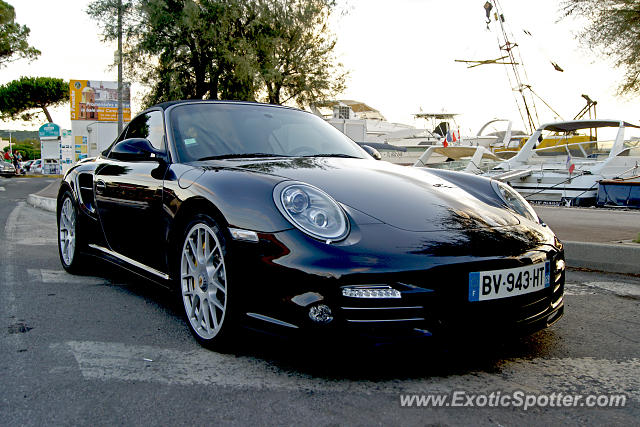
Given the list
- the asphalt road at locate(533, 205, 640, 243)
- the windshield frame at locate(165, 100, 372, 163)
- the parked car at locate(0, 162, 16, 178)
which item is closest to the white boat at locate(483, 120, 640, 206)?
the asphalt road at locate(533, 205, 640, 243)

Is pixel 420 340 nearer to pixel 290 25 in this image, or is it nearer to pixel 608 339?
pixel 608 339

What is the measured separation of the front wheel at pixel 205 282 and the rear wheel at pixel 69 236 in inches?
69.4

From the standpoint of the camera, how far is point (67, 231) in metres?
4.67

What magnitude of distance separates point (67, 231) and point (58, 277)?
0.41 meters

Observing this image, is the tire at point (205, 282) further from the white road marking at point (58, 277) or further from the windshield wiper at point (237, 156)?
the white road marking at point (58, 277)

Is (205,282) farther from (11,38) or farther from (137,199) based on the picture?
(11,38)

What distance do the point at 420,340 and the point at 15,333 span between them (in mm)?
2056

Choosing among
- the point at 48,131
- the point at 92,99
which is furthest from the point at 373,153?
the point at 48,131

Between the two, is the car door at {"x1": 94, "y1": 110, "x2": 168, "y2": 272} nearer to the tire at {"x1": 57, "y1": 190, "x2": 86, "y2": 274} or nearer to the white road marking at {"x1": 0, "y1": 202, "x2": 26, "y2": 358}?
the tire at {"x1": 57, "y1": 190, "x2": 86, "y2": 274}

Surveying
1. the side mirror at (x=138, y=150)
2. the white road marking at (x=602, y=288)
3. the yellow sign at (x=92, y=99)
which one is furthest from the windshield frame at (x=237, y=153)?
the yellow sign at (x=92, y=99)

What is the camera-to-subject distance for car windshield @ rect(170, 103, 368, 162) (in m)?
3.39

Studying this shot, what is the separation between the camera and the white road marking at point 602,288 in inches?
167

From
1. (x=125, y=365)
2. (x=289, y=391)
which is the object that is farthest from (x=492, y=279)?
(x=125, y=365)

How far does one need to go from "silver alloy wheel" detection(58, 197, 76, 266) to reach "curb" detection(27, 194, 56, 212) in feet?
23.9
